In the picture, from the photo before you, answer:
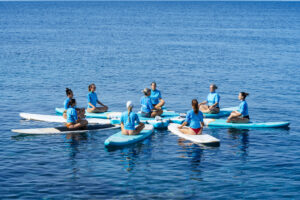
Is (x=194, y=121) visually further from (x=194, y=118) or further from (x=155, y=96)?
(x=155, y=96)

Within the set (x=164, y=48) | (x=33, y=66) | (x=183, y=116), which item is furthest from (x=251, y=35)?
(x=183, y=116)

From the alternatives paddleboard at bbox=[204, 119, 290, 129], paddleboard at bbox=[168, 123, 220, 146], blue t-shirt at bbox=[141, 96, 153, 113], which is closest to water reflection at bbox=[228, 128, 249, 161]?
paddleboard at bbox=[204, 119, 290, 129]

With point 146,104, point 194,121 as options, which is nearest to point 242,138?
point 194,121

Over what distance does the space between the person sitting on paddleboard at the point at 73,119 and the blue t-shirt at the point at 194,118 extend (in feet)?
19.7

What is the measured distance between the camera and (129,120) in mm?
23359

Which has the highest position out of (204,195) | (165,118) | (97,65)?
(97,65)

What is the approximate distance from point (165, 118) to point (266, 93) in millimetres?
15485

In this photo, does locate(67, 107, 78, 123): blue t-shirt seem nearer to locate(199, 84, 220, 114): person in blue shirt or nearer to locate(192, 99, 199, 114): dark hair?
locate(192, 99, 199, 114): dark hair

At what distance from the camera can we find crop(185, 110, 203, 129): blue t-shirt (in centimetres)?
2333

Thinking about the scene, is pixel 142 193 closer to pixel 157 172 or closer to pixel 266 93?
pixel 157 172

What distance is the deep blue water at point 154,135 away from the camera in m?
18.2

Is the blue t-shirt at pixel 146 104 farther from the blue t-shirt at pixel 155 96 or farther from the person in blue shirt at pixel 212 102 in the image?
the person in blue shirt at pixel 212 102

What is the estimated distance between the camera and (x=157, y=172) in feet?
64.7

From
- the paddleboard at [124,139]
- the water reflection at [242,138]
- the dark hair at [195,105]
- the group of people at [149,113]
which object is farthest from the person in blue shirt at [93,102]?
the water reflection at [242,138]
